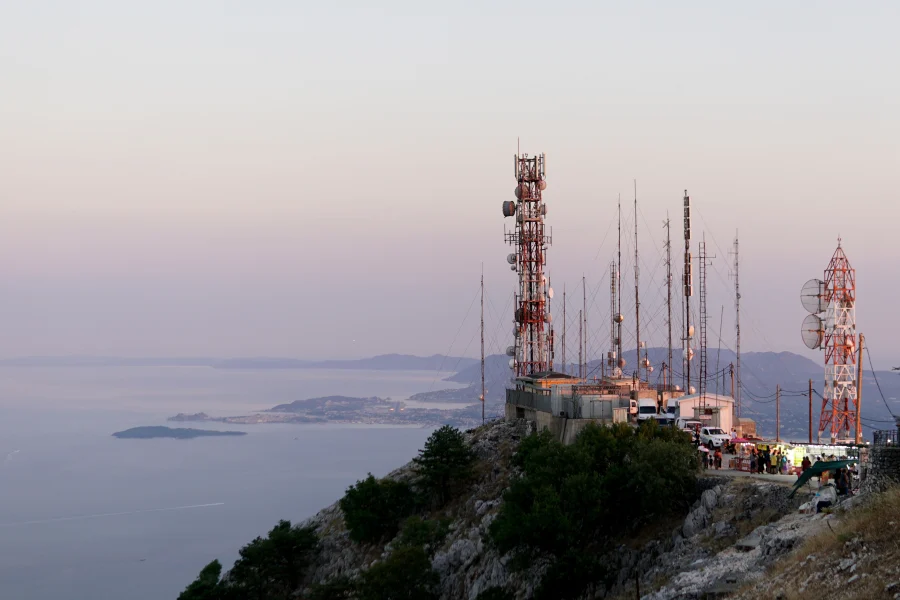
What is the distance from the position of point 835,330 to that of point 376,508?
2390cm

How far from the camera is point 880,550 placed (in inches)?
793

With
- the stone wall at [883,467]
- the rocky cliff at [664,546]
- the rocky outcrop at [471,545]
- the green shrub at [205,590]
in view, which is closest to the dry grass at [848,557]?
the rocky cliff at [664,546]

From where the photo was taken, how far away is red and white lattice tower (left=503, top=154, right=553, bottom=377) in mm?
66250

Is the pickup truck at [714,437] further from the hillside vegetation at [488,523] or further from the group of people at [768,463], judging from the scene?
the group of people at [768,463]

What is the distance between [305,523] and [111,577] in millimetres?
115480

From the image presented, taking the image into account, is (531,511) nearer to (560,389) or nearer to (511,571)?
(511,571)

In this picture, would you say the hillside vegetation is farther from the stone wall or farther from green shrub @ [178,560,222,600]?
the stone wall

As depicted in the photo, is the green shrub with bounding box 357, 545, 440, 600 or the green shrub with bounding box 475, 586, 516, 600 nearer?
the green shrub with bounding box 475, 586, 516, 600

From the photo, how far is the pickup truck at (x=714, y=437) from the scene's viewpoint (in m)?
45.2

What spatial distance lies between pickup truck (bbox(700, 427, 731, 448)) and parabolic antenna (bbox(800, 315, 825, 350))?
5.75 meters

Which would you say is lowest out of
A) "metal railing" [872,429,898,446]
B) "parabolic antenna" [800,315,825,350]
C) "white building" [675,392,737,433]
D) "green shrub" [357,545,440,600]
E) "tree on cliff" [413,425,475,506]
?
"green shrub" [357,545,440,600]

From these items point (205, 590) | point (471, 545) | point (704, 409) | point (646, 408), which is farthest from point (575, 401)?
point (205, 590)

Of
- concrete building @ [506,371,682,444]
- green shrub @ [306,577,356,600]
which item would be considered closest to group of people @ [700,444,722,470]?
concrete building @ [506,371,682,444]

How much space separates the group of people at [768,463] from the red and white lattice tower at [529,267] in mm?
28214
